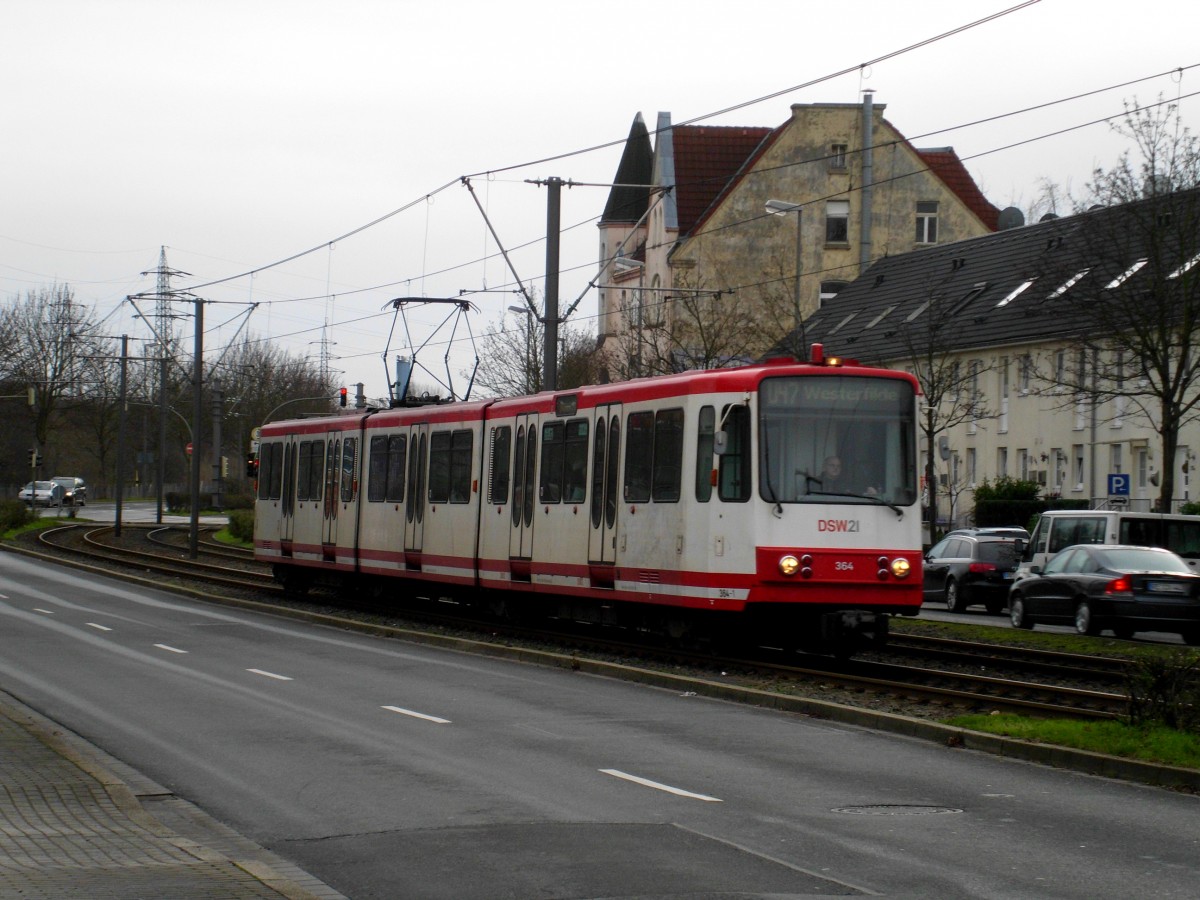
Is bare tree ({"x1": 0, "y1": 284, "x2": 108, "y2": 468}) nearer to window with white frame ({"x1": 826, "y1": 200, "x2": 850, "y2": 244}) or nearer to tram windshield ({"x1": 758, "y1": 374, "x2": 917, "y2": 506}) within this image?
window with white frame ({"x1": 826, "y1": 200, "x2": 850, "y2": 244})

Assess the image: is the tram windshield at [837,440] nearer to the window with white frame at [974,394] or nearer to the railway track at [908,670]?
the railway track at [908,670]

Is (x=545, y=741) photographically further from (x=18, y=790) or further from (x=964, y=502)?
(x=964, y=502)

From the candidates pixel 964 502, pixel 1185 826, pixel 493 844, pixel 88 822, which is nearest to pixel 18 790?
pixel 88 822

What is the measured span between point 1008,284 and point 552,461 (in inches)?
1427

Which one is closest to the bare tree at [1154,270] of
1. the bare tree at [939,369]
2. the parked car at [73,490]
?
the bare tree at [939,369]

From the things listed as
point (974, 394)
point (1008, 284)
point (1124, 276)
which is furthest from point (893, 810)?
point (1008, 284)

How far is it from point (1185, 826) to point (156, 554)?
43.5m

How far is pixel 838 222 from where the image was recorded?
2832 inches

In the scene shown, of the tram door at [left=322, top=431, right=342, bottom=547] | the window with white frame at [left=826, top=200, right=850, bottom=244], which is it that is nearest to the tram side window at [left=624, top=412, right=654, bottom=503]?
the tram door at [left=322, top=431, right=342, bottom=547]

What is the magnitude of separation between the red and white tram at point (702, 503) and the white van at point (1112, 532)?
1052 cm

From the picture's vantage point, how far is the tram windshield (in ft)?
64.3

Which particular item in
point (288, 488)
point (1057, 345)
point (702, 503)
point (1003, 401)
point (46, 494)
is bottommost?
point (46, 494)

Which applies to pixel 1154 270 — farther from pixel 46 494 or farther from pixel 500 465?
pixel 46 494

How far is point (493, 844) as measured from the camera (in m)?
9.06
